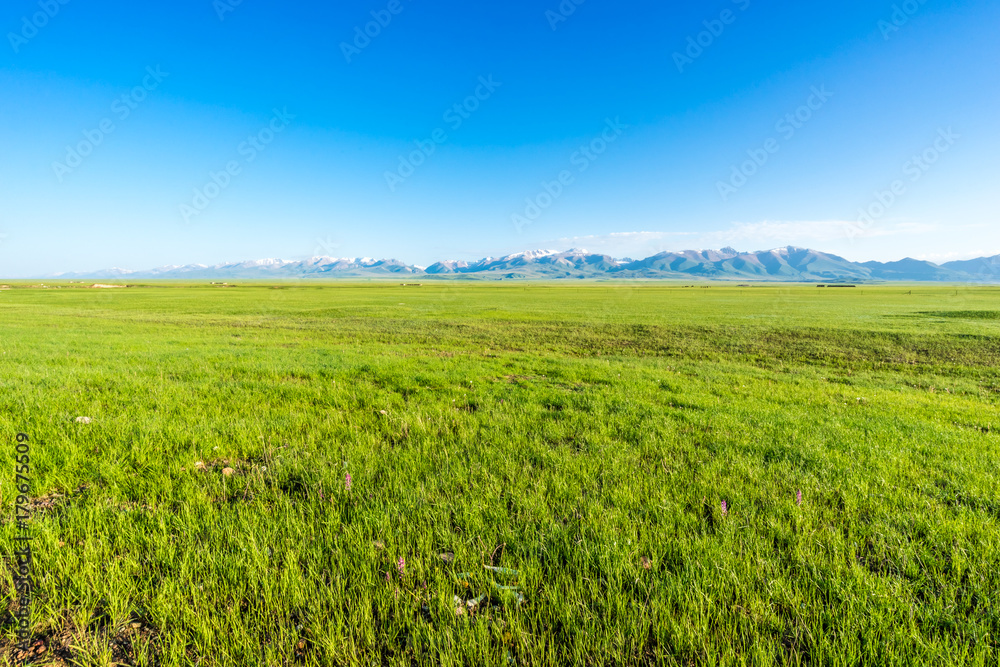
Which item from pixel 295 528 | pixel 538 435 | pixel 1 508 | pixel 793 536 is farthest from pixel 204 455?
pixel 793 536

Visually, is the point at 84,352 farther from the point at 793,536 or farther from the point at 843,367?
the point at 843,367

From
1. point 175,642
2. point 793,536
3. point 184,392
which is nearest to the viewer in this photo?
point 175,642

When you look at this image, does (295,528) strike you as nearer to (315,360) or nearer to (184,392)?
(184,392)

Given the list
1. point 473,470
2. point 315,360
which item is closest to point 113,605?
point 473,470

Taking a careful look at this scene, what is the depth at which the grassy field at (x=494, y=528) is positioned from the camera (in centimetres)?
287

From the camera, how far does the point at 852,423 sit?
8570 mm

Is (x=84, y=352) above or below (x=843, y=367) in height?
above

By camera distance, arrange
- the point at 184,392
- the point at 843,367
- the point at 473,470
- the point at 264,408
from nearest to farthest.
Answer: the point at 473,470 < the point at 264,408 < the point at 184,392 < the point at 843,367

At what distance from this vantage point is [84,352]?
49.0 feet

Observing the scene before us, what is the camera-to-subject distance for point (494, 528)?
423cm

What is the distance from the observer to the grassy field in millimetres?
2867

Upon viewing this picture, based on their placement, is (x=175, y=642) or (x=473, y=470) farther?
(x=473, y=470)

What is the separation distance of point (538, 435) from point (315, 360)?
11.2 metres

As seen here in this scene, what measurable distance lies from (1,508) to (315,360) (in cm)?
1051
